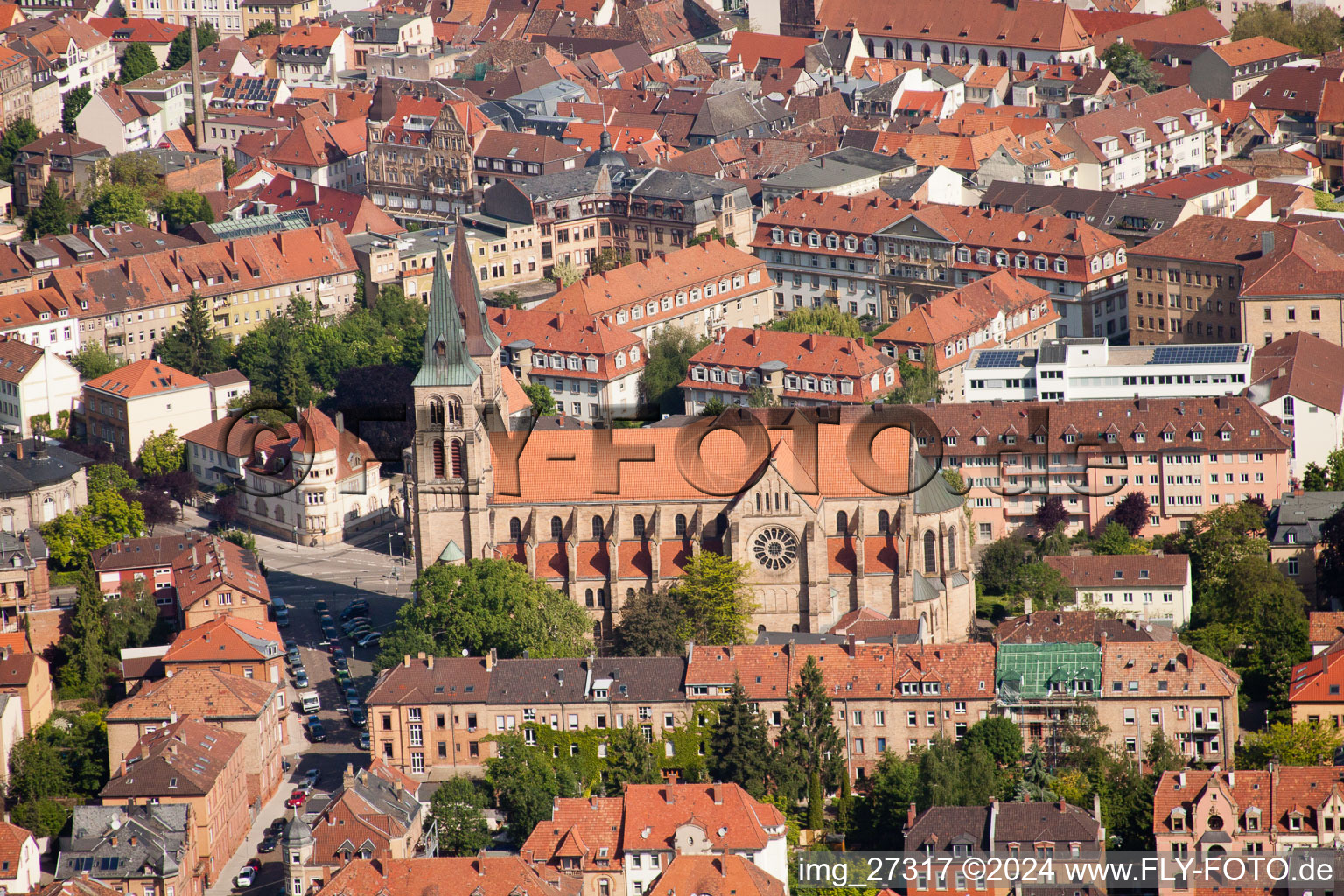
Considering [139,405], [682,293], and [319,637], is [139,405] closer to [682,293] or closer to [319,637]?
[319,637]

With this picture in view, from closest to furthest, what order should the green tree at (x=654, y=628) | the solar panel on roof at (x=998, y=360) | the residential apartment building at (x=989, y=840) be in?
the residential apartment building at (x=989, y=840) → the green tree at (x=654, y=628) → the solar panel on roof at (x=998, y=360)

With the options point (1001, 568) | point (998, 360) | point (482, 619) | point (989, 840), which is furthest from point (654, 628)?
point (998, 360)

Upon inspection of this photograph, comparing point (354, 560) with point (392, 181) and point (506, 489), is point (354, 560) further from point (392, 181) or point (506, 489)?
point (392, 181)

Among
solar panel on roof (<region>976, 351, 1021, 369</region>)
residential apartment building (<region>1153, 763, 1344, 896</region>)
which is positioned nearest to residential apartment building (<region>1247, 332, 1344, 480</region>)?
solar panel on roof (<region>976, 351, 1021, 369</region>)

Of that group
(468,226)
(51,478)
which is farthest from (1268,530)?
(468,226)

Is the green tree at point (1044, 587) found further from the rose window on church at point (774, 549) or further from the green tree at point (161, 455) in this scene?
the green tree at point (161, 455)

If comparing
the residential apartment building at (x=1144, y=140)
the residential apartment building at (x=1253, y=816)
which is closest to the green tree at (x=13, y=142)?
the residential apartment building at (x=1144, y=140)

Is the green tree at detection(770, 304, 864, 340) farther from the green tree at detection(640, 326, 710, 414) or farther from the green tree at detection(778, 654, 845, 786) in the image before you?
the green tree at detection(778, 654, 845, 786)
